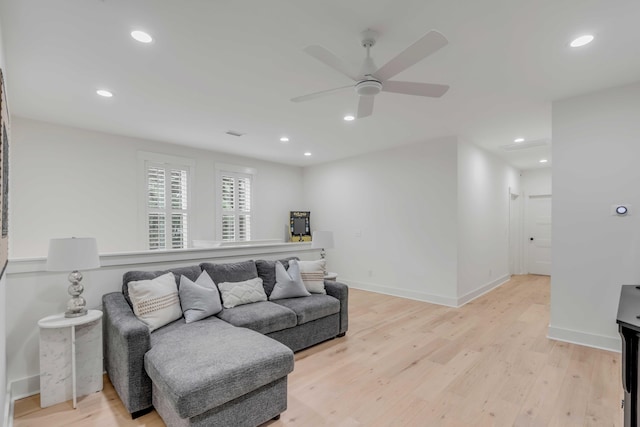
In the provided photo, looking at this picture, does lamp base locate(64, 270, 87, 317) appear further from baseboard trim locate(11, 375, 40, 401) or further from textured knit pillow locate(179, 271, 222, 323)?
textured knit pillow locate(179, 271, 222, 323)

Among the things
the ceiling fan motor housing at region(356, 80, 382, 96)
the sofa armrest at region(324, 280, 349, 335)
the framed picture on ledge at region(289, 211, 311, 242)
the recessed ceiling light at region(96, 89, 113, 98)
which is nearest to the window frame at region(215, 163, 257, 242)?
the framed picture on ledge at region(289, 211, 311, 242)

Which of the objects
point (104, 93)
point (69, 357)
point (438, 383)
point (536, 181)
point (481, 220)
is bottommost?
point (438, 383)

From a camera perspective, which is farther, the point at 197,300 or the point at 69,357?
the point at 197,300

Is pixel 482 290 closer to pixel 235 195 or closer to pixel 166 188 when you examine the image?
pixel 235 195

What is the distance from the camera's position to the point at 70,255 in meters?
2.25

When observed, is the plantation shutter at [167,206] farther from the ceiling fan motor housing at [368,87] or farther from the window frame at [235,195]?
the ceiling fan motor housing at [368,87]

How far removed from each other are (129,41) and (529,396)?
13.5 feet

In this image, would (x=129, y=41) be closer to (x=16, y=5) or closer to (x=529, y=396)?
(x=16, y=5)

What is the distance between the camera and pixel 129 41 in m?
2.29

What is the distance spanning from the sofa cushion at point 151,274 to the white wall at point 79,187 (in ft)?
7.57

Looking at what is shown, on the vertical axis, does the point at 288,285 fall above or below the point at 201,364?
above

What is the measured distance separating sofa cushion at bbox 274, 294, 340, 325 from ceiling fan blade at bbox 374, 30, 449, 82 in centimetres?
226

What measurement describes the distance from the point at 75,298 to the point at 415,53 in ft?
10.1

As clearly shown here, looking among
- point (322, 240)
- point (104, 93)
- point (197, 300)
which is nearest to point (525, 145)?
point (322, 240)
